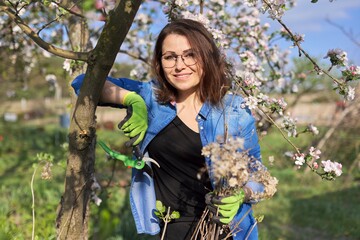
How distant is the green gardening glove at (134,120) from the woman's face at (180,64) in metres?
0.18

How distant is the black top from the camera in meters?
1.88

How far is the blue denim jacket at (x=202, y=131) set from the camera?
180 centimetres

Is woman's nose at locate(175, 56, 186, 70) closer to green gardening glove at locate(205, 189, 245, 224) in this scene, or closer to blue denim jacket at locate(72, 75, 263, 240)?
blue denim jacket at locate(72, 75, 263, 240)

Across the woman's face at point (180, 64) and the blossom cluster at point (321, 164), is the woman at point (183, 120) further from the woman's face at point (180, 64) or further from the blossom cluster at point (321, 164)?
the blossom cluster at point (321, 164)

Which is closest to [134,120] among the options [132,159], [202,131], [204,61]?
[132,159]

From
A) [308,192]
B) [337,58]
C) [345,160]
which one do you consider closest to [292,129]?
[337,58]

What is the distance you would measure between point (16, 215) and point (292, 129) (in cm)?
300

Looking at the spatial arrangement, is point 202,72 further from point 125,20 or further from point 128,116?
point 125,20

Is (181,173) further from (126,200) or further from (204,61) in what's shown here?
(126,200)

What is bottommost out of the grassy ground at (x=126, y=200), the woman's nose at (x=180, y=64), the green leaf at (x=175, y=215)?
the grassy ground at (x=126, y=200)

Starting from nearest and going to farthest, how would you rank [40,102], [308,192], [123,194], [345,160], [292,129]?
[292,129] < [123,194] < [308,192] < [345,160] < [40,102]

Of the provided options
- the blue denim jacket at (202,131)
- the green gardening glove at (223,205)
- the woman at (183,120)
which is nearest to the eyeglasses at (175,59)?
the woman at (183,120)

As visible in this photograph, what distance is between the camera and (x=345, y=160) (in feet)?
28.3

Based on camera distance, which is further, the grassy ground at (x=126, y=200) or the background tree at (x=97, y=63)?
the grassy ground at (x=126, y=200)
